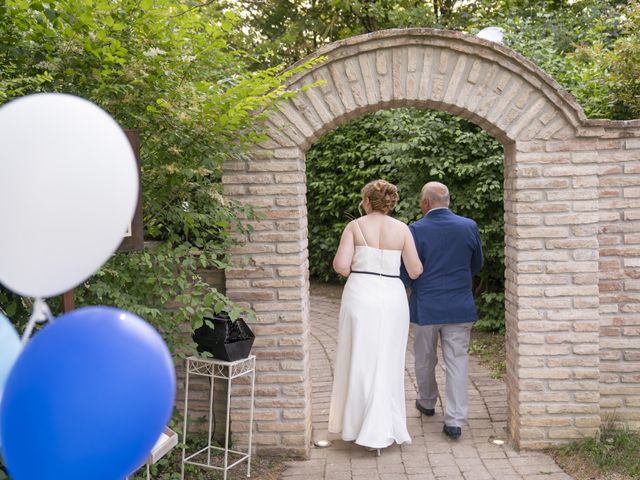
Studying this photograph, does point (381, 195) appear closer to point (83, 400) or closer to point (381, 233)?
point (381, 233)

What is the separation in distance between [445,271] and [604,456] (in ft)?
5.25

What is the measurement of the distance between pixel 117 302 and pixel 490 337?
17.5ft

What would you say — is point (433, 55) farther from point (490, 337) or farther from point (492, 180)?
point (490, 337)

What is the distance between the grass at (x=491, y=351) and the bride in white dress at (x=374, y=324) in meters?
2.13

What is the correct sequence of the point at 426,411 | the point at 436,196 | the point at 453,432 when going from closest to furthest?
the point at 453,432
the point at 436,196
the point at 426,411

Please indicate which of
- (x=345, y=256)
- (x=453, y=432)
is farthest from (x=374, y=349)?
(x=453, y=432)

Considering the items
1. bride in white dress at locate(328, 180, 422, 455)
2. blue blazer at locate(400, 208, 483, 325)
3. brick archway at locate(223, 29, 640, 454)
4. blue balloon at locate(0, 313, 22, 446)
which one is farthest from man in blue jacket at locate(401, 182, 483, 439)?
blue balloon at locate(0, 313, 22, 446)

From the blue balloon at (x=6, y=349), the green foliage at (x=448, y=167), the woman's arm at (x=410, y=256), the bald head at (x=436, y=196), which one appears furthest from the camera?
the green foliage at (x=448, y=167)

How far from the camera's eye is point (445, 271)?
5.22 metres

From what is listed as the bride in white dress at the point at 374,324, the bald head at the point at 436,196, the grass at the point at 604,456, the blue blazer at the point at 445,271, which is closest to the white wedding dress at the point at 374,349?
the bride in white dress at the point at 374,324

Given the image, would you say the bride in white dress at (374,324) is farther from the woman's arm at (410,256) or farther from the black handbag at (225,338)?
the black handbag at (225,338)

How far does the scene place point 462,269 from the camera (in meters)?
5.25

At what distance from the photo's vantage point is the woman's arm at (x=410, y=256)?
504 centimetres

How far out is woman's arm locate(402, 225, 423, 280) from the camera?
199 inches
